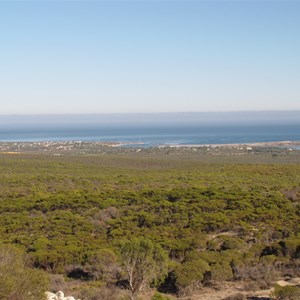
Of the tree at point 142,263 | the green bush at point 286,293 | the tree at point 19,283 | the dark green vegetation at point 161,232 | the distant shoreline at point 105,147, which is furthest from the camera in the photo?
the distant shoreline at point 105,147

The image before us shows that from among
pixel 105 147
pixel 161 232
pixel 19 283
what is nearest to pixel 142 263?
pixel 19 283

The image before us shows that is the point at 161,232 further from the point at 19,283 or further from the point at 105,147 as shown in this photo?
the point at 105,147

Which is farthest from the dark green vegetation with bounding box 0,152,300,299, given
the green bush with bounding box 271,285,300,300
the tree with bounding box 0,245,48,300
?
the tree with bounding box 0,245,48,300

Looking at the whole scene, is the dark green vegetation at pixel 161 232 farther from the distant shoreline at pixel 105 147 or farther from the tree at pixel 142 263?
the distant shoreline at pixel 105 147

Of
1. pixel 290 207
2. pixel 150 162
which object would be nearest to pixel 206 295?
pixel 290 207

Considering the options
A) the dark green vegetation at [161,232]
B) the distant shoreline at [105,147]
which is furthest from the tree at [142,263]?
the distant shoreline at [105,147]

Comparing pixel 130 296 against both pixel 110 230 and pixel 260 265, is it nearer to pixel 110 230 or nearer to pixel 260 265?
pixel 260 265

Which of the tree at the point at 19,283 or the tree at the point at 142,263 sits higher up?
the tree at the point at 19,283

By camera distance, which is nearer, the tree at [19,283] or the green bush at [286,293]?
the tree at [19,283]

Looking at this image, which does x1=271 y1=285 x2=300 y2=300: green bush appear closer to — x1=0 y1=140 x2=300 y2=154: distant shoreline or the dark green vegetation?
the dark green vegetation
